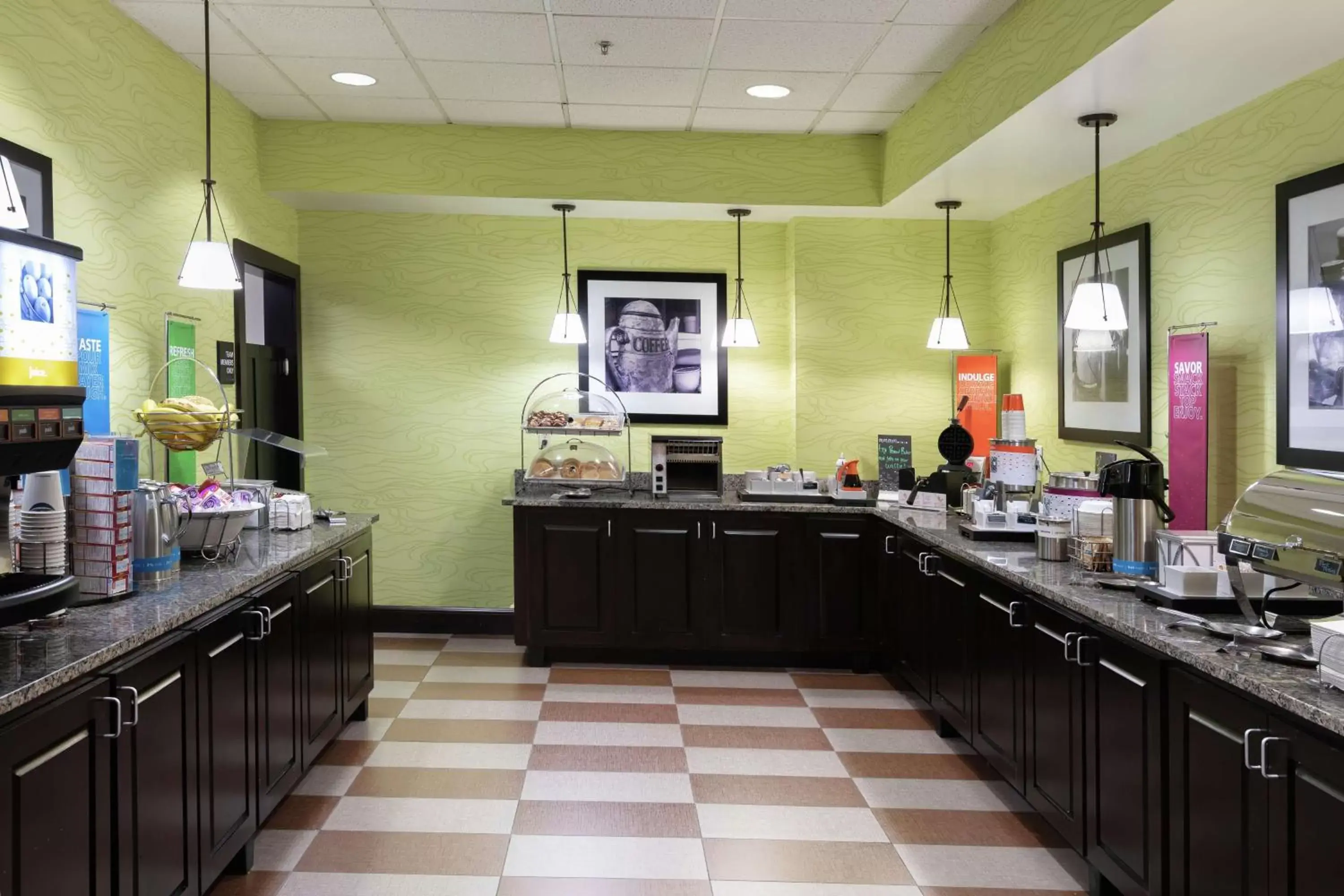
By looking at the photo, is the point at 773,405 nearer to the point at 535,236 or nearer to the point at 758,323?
the point at 758,323

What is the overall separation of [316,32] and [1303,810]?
4164mm

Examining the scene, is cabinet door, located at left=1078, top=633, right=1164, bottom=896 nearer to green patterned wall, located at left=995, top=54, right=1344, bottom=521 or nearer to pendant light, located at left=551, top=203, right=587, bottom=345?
green patterned wall, located at left=995, top=54, right=1344, bottom=521

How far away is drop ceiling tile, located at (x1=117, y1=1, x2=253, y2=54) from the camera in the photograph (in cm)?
385

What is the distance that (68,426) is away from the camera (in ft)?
7.08

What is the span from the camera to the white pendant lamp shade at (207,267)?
342cm

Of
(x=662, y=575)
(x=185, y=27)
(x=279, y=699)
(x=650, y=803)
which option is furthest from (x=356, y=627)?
(x=185, y=27)

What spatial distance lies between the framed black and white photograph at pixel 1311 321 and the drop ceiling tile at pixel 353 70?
3.55 metres

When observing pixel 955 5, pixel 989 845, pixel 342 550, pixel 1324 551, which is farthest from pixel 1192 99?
pixel 342 550

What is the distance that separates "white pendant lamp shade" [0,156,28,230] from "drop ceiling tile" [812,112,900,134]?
3.89 m

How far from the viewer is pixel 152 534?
9.34 feet

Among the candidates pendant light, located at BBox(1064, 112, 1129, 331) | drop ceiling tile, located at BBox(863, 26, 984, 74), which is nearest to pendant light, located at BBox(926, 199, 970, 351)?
drop ceiling tile, located at BBox(863, 26, 984, 74)

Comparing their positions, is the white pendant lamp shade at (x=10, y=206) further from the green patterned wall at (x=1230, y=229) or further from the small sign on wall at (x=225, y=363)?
the green patterned wall at (x=1230, y=229)

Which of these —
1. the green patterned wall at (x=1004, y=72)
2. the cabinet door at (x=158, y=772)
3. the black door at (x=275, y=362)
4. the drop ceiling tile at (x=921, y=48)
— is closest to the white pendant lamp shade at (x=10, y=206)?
the cabinet door at (x=158, y=772)

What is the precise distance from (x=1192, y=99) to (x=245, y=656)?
365cm
